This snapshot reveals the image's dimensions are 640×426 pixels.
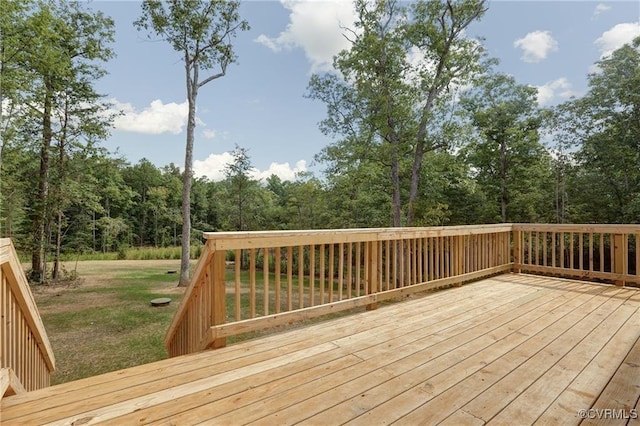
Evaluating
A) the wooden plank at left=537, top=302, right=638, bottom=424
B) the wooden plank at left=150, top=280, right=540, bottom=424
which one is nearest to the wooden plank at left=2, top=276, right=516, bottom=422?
the wooden plank at left=150, top=280, right=540, bottom=424

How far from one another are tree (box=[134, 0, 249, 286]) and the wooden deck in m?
8.32

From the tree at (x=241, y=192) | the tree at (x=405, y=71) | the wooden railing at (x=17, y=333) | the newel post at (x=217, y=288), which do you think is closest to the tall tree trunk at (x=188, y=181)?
the tree at (x=241, y=192)

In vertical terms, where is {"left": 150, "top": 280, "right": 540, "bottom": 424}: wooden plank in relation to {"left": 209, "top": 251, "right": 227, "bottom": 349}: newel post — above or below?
below

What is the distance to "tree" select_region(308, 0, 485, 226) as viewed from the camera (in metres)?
9.32

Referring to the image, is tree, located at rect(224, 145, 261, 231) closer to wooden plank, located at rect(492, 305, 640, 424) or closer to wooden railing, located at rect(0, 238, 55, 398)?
wooden railing, located at rect(0, 238, 55, 398)

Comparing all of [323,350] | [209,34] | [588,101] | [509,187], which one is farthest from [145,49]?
[588,101]

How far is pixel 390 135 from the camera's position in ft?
32.8

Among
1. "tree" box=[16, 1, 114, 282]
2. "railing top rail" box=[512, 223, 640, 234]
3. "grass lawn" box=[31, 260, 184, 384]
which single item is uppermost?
"tree" box=[16, 1, 114, 282]

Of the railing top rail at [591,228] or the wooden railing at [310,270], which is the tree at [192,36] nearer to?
the wooden railing at [310,270]

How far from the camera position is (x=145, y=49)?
10008 millimetres

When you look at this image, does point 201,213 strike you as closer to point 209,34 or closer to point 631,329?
point 209,34

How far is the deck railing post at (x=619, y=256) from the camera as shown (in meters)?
4.41

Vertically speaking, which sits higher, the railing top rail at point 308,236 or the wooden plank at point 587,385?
the railing top rail at point 308,236

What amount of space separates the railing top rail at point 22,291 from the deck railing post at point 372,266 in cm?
295
